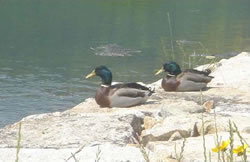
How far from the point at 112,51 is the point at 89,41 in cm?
336

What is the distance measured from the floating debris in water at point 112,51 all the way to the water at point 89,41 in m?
0.04

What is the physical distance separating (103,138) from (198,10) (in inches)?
1467

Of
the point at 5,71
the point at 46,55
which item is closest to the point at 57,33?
the point at 46,55

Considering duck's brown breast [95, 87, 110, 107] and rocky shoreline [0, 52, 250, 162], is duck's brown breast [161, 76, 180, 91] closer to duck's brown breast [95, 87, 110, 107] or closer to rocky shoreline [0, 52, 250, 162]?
duck's brown breast [95, 87, 110, 107]

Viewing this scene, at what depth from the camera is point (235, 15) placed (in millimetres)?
40062

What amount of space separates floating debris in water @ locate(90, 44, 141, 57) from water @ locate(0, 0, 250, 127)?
4cm

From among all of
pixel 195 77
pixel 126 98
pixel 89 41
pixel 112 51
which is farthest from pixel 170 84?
pixel 89 41

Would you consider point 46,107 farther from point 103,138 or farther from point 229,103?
point 103,138

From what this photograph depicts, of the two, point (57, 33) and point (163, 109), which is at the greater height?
point (57, 33)

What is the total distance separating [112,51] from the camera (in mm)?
23141

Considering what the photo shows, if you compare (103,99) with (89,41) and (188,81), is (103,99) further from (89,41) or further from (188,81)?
(89,41)

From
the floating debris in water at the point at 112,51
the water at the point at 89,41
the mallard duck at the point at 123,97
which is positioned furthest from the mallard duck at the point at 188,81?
the floating debris in water at the point at 112,51

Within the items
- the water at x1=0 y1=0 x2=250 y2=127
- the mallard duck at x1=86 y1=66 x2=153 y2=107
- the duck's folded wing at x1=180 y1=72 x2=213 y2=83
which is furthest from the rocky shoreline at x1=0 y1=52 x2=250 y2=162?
the water at x1=0 y1=0 x2=250 y2=127

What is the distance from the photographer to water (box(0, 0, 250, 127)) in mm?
15859
